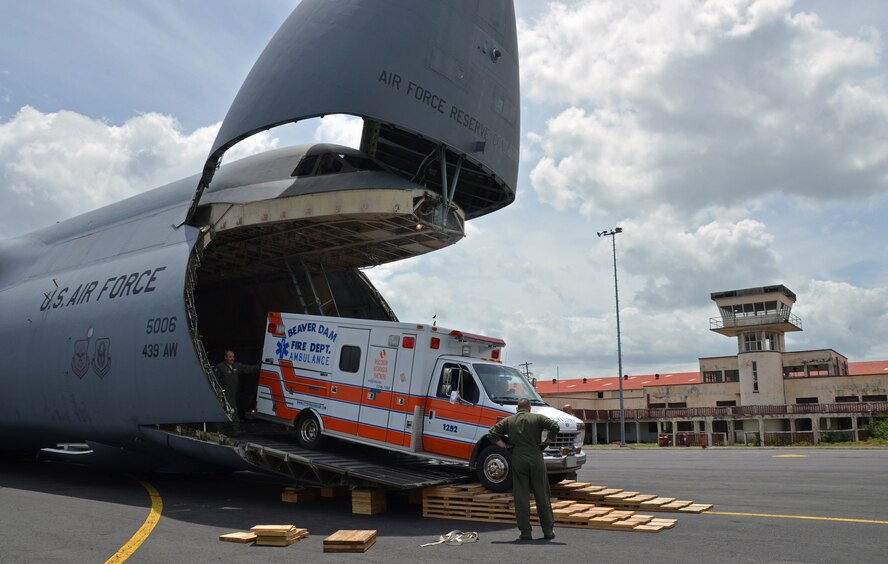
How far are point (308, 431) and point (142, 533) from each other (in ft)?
12.9

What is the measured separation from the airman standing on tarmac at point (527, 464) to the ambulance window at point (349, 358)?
3.77 m

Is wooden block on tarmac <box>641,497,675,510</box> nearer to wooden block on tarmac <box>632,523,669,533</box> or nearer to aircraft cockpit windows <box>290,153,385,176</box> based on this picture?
wooden block on tarmac <box>632,523,669,533</box>

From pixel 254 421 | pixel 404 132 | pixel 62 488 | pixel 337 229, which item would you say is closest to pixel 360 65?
pixel 404 132

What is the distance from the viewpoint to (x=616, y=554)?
868cm

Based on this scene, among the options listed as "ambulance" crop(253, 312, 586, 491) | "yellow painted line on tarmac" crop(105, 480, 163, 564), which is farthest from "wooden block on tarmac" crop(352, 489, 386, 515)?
"yellow painted line on tarmac" crop(105, 480, 163, 564)

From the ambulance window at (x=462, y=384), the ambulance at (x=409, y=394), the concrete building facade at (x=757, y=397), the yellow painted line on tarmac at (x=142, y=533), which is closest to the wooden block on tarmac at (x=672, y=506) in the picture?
the ambulance at (x=409, y=394)

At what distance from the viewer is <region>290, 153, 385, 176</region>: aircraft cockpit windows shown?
16.4m

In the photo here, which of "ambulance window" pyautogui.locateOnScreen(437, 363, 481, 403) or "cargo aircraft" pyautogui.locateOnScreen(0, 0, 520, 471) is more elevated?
"cargo aircraft" pyautogui.locateOnScreen(0, 0, 520, 471)

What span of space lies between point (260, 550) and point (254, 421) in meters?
6.66

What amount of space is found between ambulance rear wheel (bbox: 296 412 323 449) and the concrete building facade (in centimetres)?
4082

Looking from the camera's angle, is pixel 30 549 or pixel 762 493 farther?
pixel 762 493

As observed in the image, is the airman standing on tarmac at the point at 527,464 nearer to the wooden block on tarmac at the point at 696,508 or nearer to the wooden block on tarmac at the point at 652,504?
the wooden block on tarmac at the point at 652,504

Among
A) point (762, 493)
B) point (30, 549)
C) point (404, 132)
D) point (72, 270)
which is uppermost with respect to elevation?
point (404, 132)

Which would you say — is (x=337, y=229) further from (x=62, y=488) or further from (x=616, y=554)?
(x=616, y=554)
